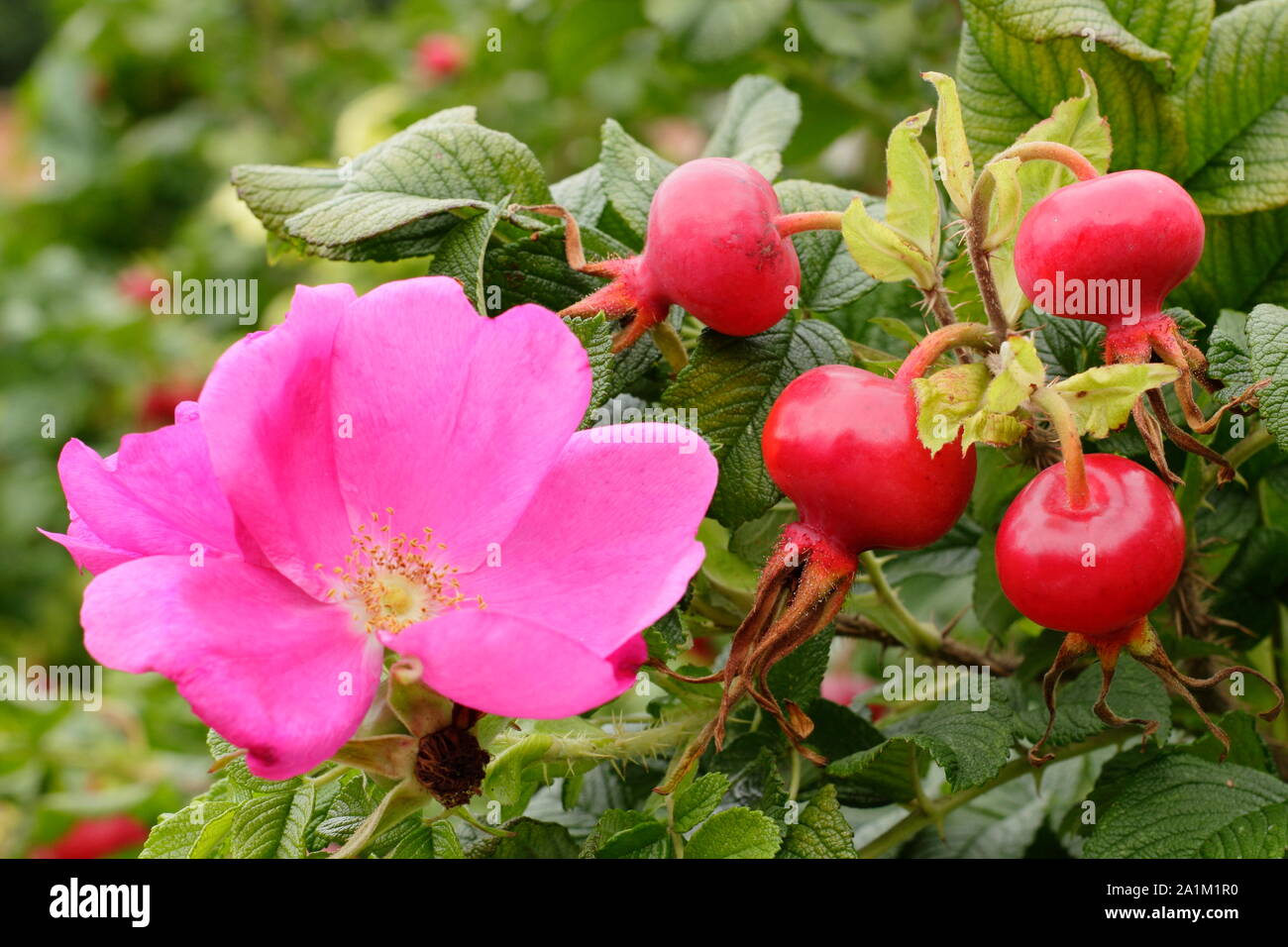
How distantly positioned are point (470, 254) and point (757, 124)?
0.24 m

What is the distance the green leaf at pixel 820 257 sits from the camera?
2.23 ft

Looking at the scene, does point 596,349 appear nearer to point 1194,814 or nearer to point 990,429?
point 990,429

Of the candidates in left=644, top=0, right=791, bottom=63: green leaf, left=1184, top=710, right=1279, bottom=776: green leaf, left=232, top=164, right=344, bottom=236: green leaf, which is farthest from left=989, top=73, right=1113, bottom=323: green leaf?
left=644, top=0, right=791, bottom=63: green leaf

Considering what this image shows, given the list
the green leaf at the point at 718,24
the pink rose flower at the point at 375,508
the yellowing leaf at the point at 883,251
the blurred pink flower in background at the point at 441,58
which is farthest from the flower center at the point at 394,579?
the blurred pink flower in background at the point at 441,58

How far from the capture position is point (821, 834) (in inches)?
23.2

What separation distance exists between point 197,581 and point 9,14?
6083 millimetres

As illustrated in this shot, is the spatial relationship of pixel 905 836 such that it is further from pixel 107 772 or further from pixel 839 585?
pixel 107 772

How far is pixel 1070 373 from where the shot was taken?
0.64m

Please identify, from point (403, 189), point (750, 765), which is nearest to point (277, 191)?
point (403, 189)

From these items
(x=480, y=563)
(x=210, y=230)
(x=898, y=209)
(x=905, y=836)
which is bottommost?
(x=210, y=230)

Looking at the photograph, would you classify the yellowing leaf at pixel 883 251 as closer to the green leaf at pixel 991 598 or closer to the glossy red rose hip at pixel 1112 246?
the glossy red rose hip at pixel 1112 246

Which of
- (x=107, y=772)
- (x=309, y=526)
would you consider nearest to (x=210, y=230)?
(x=107, y=772)

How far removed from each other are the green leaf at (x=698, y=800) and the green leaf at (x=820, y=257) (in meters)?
0.24

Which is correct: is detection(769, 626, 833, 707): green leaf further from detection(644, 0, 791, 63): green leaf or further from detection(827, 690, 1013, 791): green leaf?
detection(644, 0, 791, 63): green leaf
